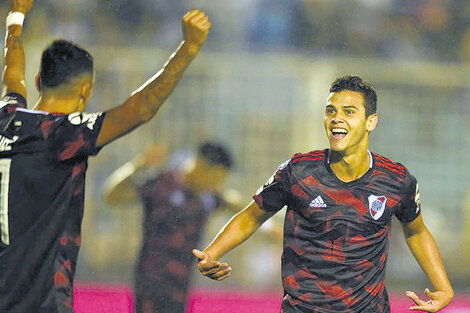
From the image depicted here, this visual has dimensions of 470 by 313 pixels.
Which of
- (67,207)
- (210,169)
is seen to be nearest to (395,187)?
(67,207)

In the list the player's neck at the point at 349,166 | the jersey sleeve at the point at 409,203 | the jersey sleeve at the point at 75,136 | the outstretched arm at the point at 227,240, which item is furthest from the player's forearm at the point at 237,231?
the jersey sleeve at the point at 75,136

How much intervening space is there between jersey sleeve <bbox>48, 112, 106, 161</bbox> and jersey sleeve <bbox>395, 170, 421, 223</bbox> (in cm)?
149

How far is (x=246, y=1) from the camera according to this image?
1049 cm

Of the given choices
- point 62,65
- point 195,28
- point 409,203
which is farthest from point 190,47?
point 409,203

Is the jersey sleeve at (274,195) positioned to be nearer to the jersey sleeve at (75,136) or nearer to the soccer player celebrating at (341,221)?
the soccer player celebrating at (341,221)

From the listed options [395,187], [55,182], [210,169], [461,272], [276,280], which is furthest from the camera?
[461,272]

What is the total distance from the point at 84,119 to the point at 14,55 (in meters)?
0.75

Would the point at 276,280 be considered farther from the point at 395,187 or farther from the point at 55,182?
the point at 55,182

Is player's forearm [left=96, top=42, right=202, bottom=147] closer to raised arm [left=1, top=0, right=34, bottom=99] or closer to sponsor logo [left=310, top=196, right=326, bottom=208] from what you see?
raised arm [left=1, top=0, right=34, bottom=99]

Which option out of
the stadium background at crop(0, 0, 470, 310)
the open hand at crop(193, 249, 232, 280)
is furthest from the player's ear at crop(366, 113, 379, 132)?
the stadium background at crop(0, 0, 470, 310)

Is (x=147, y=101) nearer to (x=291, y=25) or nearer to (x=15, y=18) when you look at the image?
(x=15, y=18)

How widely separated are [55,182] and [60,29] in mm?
6638

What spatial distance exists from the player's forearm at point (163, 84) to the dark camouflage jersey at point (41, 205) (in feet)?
0.66

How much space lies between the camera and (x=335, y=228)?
4074 millimetres
